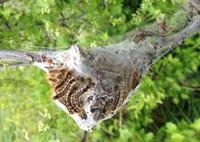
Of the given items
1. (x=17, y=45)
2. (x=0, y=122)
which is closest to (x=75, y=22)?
(x=17, y=45)

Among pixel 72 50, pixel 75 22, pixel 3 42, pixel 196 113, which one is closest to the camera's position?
pixel 72 50

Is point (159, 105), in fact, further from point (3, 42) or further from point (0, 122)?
point (0, 122)

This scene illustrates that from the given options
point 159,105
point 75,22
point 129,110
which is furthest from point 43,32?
point 159,105

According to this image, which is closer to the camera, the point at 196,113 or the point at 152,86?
the point at 152,86

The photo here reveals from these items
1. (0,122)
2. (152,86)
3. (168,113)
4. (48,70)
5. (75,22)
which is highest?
(48,70)

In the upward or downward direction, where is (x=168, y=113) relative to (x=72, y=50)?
downward

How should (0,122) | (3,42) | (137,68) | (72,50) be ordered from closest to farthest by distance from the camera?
(72,50), (137,68), (3,42), (0,122)
